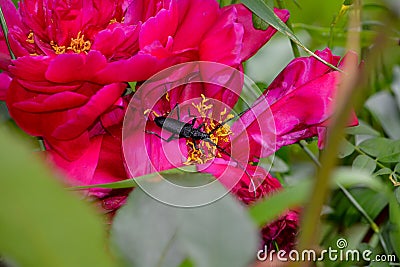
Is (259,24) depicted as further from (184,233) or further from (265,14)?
(184,233)

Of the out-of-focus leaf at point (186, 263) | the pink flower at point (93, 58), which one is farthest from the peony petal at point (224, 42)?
the out-of-focus leaf at point (186, 263)

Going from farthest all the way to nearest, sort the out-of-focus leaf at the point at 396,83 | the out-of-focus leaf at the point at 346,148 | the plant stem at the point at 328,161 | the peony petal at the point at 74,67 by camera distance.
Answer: the out-of-focus leaf at the point at 396,83, the out-of-focus leaf at the point at 346,148, the peony petal at the point at 74,67, the plant stem at the point at 328,161

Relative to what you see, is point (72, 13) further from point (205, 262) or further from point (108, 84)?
point (205, 262)

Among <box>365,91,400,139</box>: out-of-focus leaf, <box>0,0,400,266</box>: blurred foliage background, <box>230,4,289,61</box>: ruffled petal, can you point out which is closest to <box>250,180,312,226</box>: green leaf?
<box>0,0,400,266</box>: blurred foliage background

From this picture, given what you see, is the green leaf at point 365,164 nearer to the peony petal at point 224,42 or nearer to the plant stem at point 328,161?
the peony petal at point 224,42

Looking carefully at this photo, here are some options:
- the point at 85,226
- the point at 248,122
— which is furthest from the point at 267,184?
the point at 85,226

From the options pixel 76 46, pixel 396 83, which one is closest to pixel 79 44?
pixel 76 46

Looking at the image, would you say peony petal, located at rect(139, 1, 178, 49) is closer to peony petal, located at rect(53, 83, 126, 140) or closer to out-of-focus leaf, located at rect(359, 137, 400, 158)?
peony petal, located at rect(53, 83, 126, 140)
